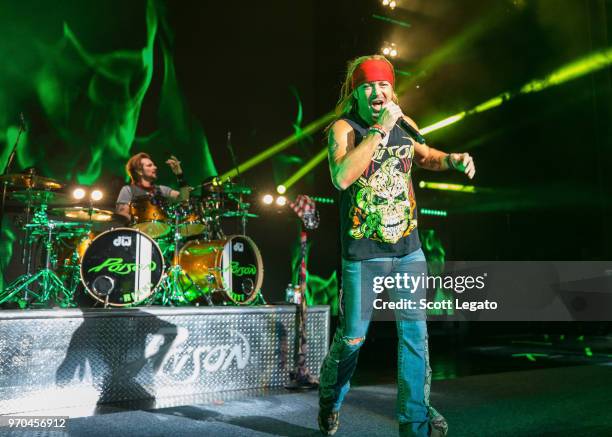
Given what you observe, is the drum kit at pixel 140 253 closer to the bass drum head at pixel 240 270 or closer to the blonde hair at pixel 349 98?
the bass drum head at pixel 240 270

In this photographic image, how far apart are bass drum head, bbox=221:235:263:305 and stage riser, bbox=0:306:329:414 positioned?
4.48 ft

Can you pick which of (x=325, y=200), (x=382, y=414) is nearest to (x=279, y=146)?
(x=325, y=200)

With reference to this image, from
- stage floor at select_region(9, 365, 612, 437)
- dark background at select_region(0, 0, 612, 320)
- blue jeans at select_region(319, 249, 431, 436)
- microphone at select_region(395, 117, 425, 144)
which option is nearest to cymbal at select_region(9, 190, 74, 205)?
dark background at select_region(0, 0, 612, 320)

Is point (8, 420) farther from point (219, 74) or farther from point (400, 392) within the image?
point (219, 74)

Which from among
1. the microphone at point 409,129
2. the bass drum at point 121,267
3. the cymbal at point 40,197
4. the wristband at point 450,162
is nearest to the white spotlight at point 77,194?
the cymbal at point 40,197

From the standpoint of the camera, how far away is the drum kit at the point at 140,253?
165 inches

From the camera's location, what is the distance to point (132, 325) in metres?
3.09

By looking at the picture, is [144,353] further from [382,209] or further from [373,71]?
[373,71]

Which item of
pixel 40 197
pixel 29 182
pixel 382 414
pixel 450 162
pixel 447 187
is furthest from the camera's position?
pixel 447 187

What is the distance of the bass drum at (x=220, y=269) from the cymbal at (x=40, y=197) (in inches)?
46.3

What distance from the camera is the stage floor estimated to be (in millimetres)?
2254

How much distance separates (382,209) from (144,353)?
6.19 ft

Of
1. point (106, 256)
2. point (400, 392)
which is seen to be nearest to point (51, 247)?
point (106, 256)

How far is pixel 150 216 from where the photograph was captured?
15.5ft
